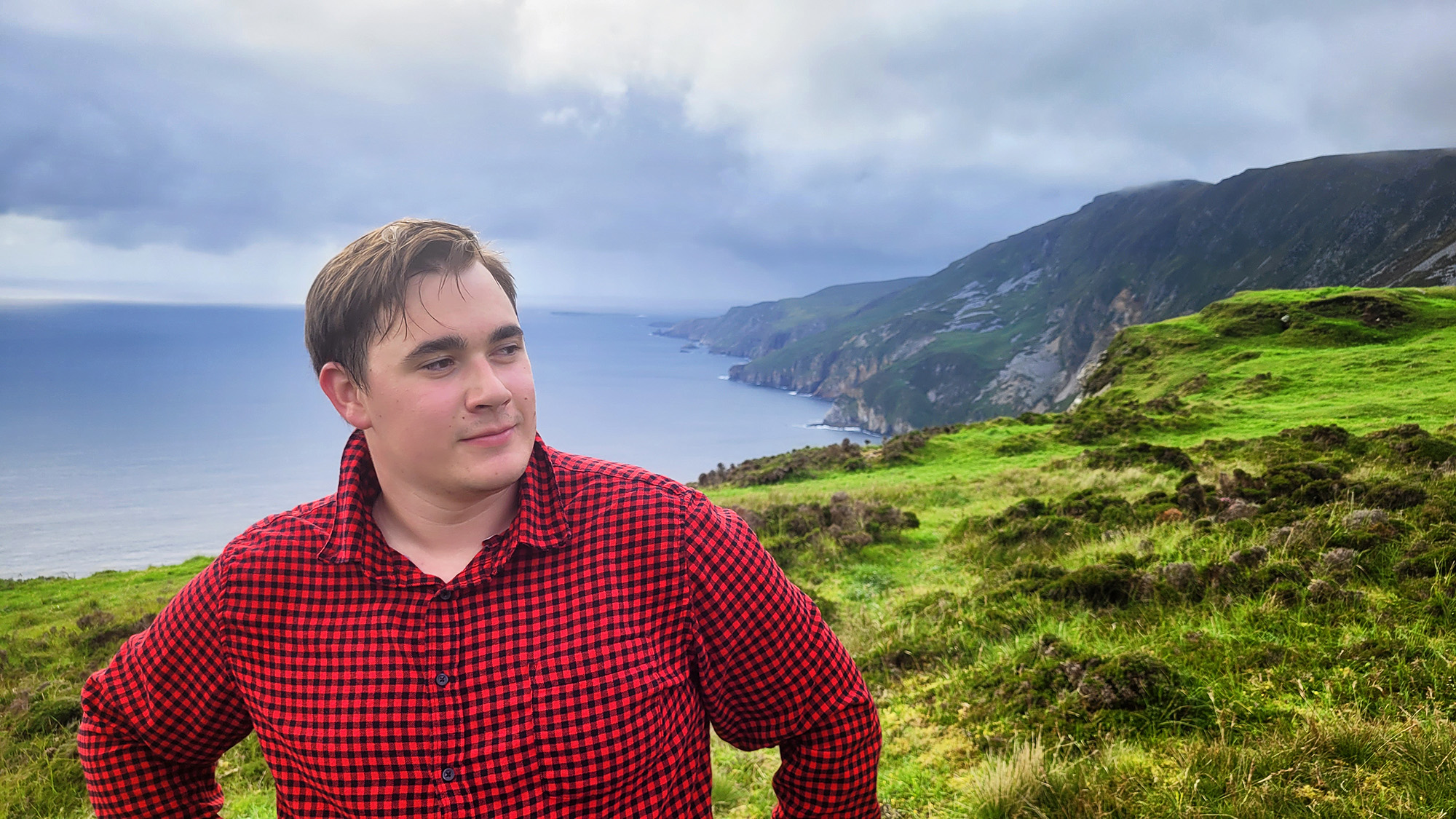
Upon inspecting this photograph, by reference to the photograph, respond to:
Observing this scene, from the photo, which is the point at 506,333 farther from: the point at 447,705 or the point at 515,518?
the point at 447,705

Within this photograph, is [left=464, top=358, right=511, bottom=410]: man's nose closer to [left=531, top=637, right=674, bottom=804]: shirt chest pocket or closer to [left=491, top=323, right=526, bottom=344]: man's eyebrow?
[left=491, top=323, right=526, bottom=344]: man's eyebrow

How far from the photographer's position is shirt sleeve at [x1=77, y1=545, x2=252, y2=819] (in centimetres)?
198

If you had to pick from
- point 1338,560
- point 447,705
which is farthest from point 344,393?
point 1338,560

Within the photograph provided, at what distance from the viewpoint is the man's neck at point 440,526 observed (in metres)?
1.99

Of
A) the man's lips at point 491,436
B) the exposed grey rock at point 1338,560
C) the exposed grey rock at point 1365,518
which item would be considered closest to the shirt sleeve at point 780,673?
the man's lips at point 491,436

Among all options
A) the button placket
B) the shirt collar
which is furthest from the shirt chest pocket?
the shirt collar

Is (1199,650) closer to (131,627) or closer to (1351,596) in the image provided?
(1351,596)

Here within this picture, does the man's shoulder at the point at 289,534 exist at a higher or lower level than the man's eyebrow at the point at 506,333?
lower

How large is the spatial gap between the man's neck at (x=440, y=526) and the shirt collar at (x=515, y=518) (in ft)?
0.19

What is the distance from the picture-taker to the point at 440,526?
6.64 ft

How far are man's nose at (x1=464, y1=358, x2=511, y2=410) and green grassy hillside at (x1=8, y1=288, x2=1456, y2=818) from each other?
304 cm

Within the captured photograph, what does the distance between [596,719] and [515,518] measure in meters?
0.56

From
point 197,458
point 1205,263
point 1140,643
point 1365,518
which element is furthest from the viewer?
point 1205,263

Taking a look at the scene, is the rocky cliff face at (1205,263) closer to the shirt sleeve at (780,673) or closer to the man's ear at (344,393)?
the shirt sleeve at (780,673)
